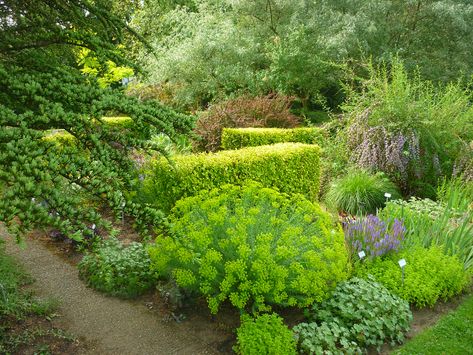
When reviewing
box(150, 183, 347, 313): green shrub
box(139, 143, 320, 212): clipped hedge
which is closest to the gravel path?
box(150, 183, 347, 313): green shrub

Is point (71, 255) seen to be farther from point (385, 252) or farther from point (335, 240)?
point (385, 252)

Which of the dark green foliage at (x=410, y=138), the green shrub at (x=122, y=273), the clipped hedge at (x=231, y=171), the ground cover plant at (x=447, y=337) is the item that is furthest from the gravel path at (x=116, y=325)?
the dark green foliage at (x=410, y=138)

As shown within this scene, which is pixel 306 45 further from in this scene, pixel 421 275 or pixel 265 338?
pixel 265 338

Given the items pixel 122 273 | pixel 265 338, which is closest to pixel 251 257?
pixel 265 338

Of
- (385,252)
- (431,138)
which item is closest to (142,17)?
(431,138)

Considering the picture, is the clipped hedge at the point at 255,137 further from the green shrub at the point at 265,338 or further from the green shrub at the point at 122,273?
the green shrub at the point at 265,338

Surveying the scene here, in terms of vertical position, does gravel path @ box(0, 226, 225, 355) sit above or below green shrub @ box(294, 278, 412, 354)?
below

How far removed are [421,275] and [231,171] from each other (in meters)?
2.43

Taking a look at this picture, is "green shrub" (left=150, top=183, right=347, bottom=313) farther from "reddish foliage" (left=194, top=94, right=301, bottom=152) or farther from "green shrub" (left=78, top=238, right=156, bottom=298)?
"reddish foliage" (left=194, top=94, right=301, bottom=152)

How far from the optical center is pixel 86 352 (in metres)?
3.40

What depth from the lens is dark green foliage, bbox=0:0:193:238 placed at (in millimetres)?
1793

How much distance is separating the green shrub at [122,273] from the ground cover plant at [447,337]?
2.47 metres

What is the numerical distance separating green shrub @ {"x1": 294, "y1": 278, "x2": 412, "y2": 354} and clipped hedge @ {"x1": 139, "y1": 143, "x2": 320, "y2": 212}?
6.14 feet

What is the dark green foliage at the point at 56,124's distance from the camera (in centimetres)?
179
